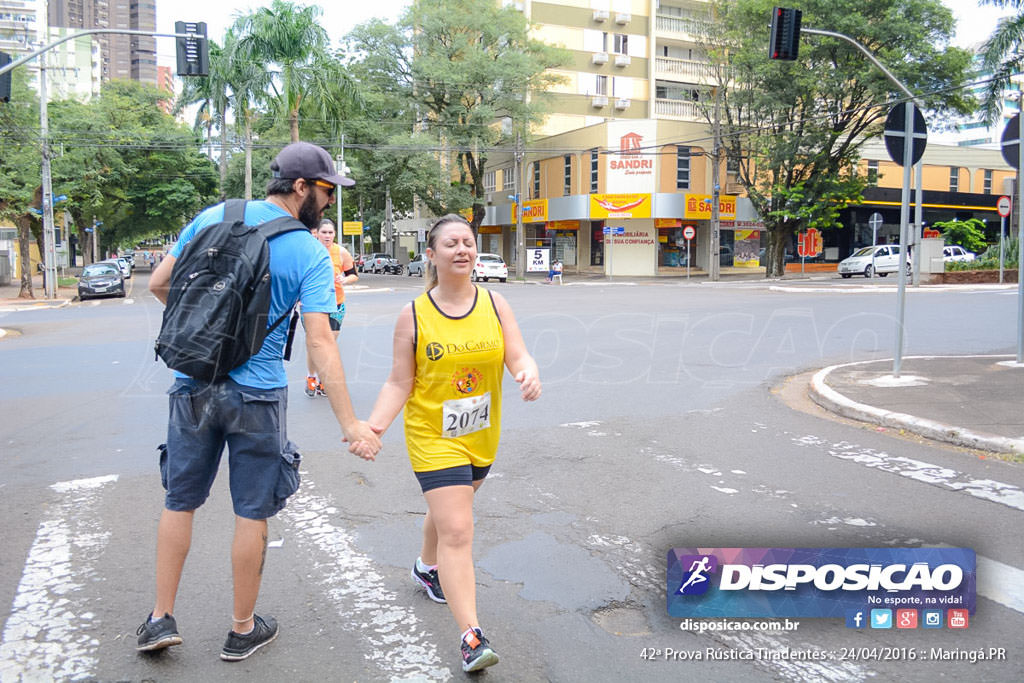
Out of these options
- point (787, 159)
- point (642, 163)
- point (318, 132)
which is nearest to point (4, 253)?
point (318, 132)

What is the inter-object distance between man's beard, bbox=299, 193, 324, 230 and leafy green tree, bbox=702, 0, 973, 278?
3459 centimetres

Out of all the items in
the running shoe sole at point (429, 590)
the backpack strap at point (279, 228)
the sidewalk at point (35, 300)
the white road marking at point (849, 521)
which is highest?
the backpack strap at point (279, 228)

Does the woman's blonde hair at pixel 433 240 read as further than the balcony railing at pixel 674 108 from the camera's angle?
No

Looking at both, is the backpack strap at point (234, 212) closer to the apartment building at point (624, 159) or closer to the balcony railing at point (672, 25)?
the apartment building at point (624, 159)

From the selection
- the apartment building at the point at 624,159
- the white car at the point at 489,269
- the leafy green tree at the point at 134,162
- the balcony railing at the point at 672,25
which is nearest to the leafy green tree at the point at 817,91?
the apartment building at the point at 624,159

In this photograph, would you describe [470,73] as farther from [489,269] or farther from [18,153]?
[18,153]

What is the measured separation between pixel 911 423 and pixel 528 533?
4.46 meters

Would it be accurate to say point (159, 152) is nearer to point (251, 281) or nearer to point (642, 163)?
point (642, 163)

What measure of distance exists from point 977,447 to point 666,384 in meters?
3.73

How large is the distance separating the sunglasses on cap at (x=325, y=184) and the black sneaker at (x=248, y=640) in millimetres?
1736

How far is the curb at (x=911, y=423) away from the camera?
6.79 meters

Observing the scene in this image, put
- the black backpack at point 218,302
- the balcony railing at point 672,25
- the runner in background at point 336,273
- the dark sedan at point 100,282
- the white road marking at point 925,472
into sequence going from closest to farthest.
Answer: the black backpack at point 218,302 → the white road marking at point 925,472 → the runner in background at point 336,273 → the dark sedan at point 100,282 → the balcony railing at point 672,25

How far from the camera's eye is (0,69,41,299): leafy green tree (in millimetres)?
28531

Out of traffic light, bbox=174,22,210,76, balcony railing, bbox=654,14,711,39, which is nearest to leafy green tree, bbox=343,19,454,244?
balcony railing, bbox=654,14,711,39
